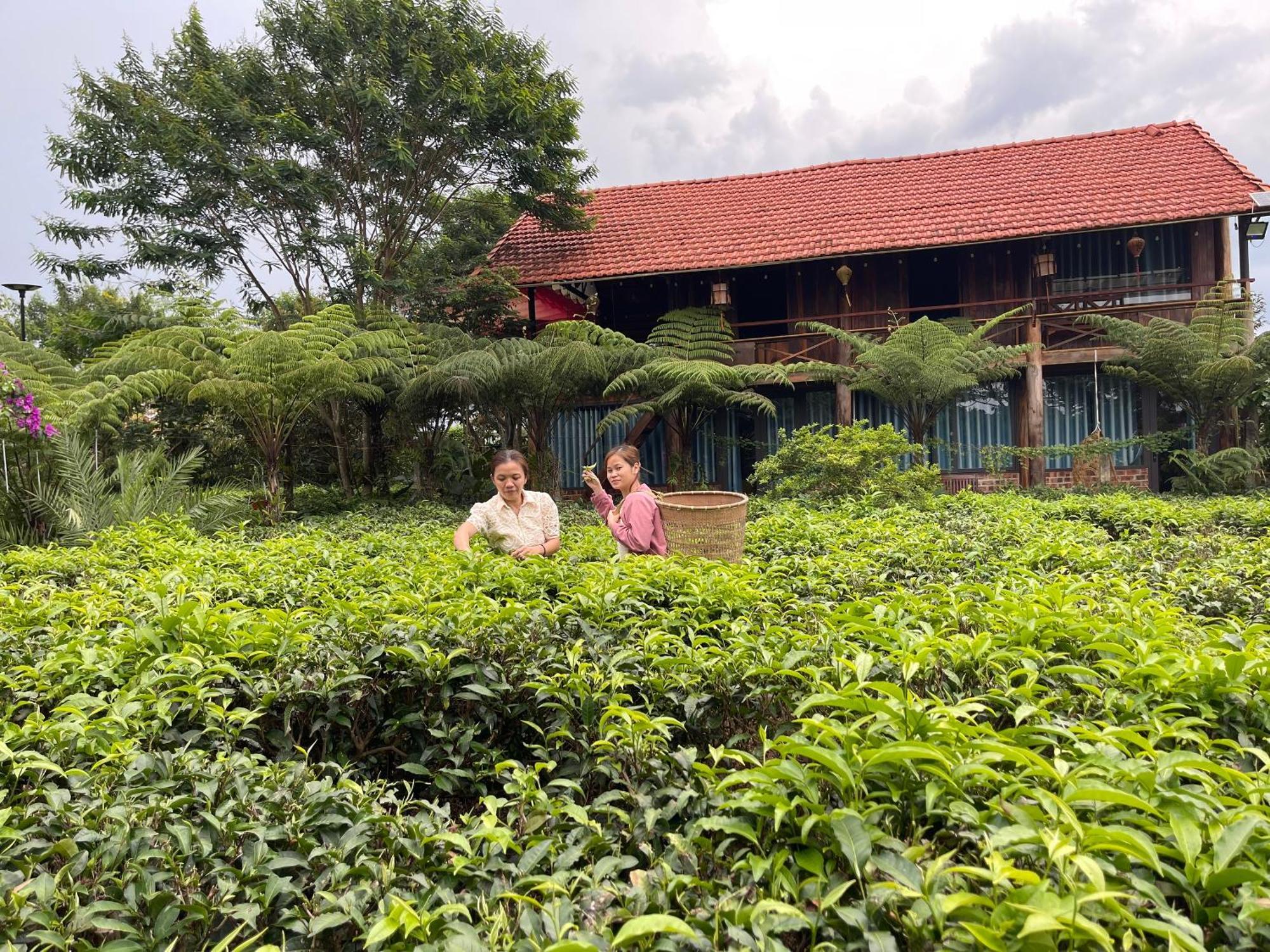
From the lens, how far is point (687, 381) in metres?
10.8

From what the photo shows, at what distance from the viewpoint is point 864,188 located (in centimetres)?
1550

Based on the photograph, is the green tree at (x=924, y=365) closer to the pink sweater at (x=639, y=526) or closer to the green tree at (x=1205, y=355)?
the green tree at (x=1205, y=355)

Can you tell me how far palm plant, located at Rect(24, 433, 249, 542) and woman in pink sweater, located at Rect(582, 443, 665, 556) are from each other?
15.1 feet

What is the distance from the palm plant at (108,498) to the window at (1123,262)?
12.9 metres

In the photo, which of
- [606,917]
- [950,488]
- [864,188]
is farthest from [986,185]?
[606,917]

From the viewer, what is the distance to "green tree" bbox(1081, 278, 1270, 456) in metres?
10.9

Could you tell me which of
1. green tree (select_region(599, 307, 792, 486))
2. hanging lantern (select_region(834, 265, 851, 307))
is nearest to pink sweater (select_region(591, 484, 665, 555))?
green tree (select_region(599, 307, 792, 486))

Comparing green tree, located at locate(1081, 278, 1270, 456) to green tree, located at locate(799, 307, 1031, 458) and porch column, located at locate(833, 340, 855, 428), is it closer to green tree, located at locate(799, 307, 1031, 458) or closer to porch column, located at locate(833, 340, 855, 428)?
green tree, located at locate(799, 307, 1031, 458)

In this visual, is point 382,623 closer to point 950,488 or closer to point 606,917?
point 606,917

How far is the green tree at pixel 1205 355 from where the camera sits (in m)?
10.9

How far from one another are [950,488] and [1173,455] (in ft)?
10.5

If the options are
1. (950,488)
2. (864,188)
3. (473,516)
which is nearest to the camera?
(473,516)

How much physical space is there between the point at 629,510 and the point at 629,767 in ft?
8.63

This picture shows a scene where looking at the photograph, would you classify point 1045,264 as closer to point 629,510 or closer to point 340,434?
point 629,510
